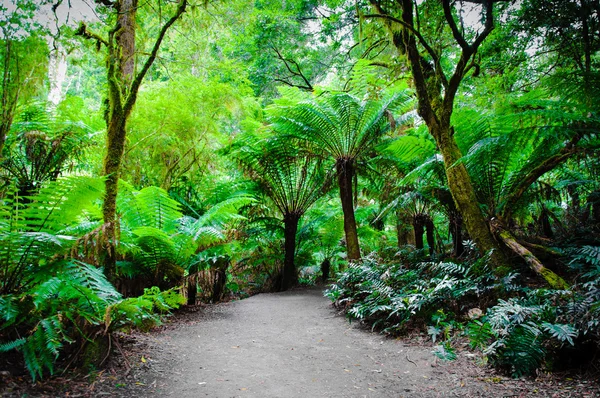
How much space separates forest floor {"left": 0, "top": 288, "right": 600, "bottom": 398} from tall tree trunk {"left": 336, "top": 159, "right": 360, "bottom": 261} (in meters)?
2.06

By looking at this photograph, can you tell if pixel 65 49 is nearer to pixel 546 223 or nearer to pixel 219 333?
pixel 219 333

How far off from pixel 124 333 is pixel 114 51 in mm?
2469

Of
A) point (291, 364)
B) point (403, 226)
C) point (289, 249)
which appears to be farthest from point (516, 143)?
point (289, 249)

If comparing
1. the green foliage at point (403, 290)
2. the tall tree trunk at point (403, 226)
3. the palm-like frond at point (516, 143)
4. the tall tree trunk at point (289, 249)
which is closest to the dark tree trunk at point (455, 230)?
the palm-like frond at point (516, 143)

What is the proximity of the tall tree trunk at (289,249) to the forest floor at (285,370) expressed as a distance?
2.99m

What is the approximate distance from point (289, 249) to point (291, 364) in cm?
408

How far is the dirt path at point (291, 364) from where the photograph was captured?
1.97m

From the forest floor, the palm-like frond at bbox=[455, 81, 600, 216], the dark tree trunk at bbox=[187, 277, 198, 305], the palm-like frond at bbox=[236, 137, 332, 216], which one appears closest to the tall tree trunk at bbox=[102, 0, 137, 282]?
the forest floor

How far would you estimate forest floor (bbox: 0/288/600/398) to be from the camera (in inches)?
72.1

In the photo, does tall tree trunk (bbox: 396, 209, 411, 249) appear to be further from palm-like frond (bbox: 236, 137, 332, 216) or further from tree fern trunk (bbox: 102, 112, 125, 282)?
tree fern trunk (bbox: 102, 112, 125, 282)

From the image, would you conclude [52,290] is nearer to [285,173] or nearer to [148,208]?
[148,208]

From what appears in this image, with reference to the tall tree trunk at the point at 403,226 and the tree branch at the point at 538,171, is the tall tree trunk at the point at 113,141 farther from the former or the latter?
the tall tree trunk at the point at 403,226

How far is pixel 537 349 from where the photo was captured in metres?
1.99

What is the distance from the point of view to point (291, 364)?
2.44 m
